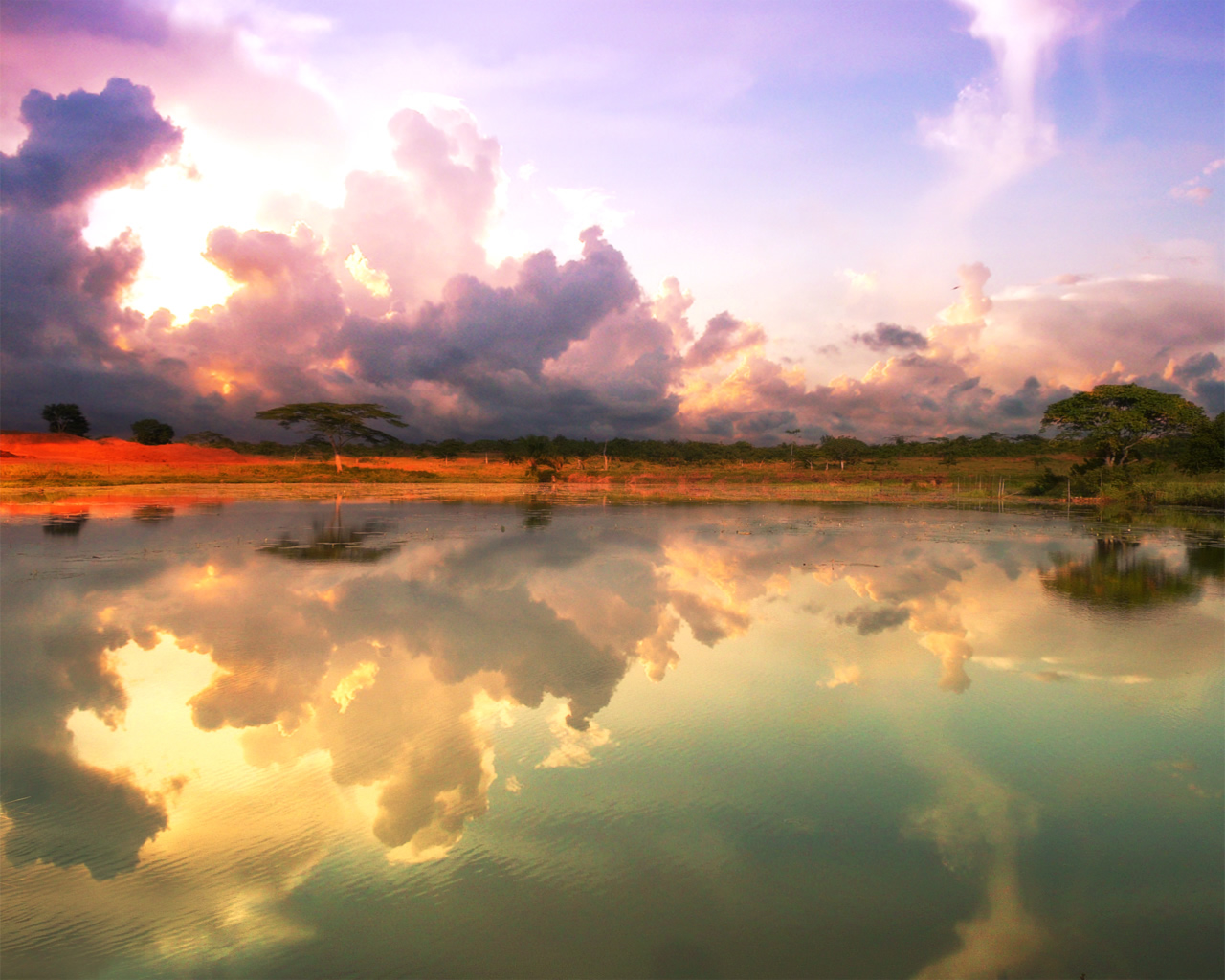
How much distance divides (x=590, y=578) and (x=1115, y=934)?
9292 millimetres

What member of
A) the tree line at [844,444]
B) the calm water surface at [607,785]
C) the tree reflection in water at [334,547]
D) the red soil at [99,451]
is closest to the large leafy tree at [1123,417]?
the tree line at [844,444]

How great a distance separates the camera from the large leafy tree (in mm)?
36375

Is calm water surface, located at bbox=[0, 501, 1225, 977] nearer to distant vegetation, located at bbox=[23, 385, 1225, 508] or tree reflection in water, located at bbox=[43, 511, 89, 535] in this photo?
tree reflection in water, located at bbox=[43, 511, 89, 535]

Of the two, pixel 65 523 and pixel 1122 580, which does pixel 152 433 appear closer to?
pixel 65 523

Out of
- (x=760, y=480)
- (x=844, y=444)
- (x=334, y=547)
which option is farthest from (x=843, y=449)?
(x=334, y=547)

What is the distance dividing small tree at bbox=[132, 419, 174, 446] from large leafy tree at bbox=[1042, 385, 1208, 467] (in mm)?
88236

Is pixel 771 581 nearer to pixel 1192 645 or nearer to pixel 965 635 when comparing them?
pixel 965 635

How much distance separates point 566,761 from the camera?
4957mm

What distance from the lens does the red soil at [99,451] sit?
6044cm

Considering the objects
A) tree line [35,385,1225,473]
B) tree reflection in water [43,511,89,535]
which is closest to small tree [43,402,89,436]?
tree line [35,385,1225,473]

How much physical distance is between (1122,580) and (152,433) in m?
93.3

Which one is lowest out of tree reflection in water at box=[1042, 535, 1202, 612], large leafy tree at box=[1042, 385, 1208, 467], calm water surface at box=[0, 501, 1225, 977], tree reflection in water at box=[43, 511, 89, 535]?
tree reflection in water at box=[43, 511, 89, 535]

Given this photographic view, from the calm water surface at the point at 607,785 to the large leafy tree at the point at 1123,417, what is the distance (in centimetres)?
3245

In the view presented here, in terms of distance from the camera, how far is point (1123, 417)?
1452 inches
